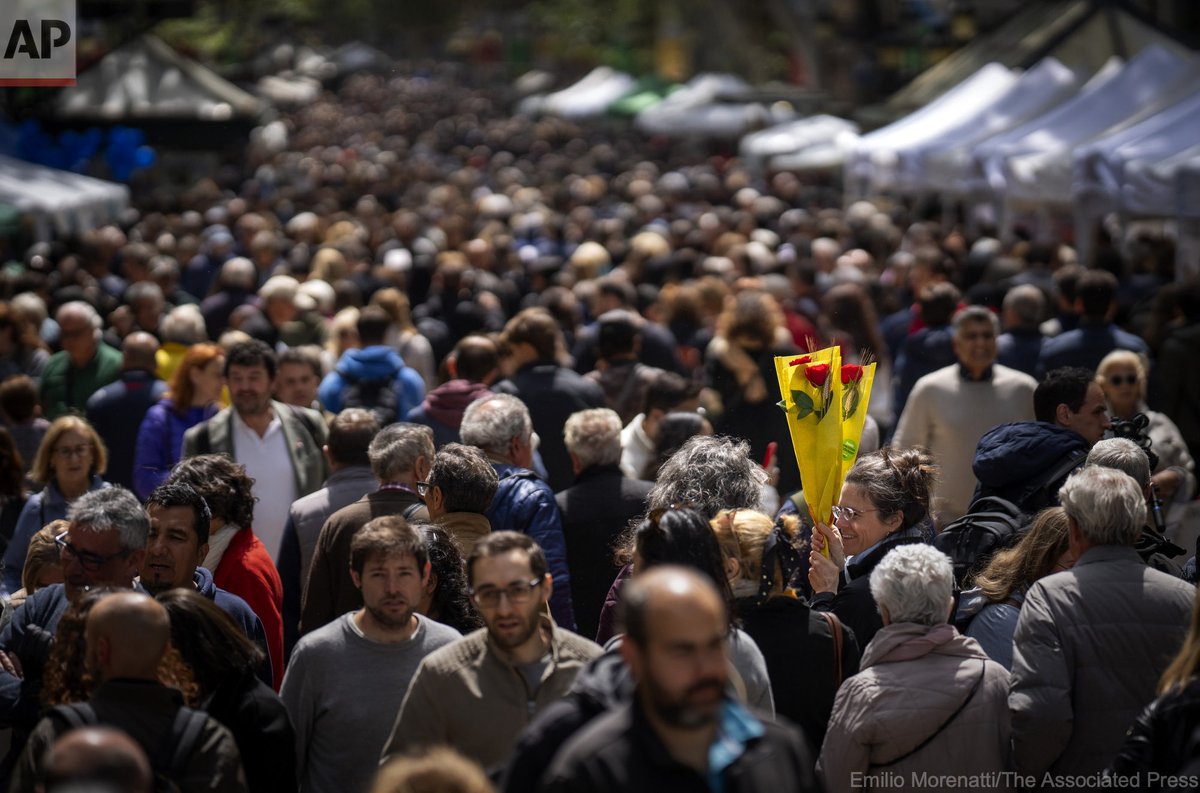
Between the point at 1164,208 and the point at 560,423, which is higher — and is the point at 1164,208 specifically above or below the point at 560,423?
above

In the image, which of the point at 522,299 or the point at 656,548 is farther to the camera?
the point at 522,299

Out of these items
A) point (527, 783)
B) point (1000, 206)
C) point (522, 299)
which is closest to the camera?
point (527, 783)

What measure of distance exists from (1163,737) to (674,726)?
1.51 metres

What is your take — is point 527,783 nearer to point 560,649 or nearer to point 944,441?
point 560,649

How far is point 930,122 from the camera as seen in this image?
2048 cm

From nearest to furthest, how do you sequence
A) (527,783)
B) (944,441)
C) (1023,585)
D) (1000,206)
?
1. (527,783)
2. (1023,585)
3. (944,441)
4. (1000,206)

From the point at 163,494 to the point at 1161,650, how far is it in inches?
123

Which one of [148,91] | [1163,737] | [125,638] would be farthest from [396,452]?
[148,91]

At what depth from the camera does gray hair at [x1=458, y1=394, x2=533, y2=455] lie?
6688mm

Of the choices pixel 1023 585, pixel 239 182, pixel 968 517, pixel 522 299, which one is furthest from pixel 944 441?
pixel 239 182

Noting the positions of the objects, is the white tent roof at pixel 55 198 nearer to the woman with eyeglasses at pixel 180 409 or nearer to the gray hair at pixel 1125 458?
the woman with eyeglasses at pixel 180 409

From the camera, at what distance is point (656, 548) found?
4543 mm

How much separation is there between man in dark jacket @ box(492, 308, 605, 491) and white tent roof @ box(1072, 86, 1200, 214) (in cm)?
628

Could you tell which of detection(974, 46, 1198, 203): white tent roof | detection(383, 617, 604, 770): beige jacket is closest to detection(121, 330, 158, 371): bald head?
detection(383, 617, 604, 770): beige jacket
